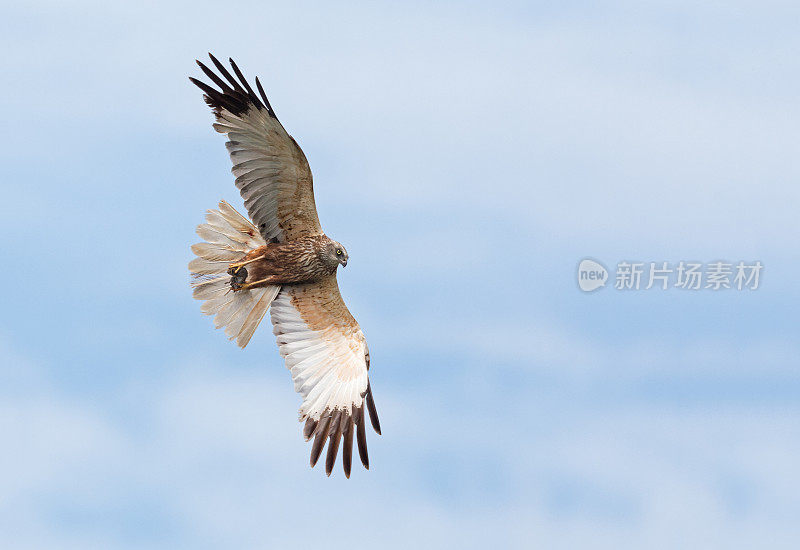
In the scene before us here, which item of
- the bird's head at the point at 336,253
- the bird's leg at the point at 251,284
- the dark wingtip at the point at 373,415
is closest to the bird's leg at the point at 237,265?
the bird's leg at the point at 251,284

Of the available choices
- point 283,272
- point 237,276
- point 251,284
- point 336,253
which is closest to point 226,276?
point 237,276

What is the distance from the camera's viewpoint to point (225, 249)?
16.0 m

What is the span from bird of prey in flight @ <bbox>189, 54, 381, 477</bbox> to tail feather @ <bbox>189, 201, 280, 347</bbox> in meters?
0.01

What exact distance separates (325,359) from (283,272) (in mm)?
1255

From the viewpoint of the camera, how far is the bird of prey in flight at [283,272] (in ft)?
49.3

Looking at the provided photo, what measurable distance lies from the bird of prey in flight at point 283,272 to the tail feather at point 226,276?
0.01 metres

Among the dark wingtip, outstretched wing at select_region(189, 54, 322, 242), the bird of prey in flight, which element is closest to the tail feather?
the bird of prey in flight

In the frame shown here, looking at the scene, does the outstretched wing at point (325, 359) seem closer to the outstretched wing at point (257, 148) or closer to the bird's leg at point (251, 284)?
the bird's leg at point (251, 284)

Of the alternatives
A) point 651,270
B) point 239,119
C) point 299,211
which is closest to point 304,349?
point 299,211

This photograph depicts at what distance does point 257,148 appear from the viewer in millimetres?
15070

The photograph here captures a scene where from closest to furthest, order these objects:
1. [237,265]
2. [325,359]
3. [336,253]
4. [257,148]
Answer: [257,148], [336,253], [237,265], [325,359]

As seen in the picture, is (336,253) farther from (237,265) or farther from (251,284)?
(237,265)

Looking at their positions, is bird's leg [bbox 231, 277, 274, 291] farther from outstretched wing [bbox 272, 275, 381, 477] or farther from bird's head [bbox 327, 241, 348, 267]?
bird's head [bbox 327, 241, 348, 267]

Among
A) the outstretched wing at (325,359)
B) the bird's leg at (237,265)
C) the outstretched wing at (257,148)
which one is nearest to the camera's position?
the outstretched wing at (257,148)
